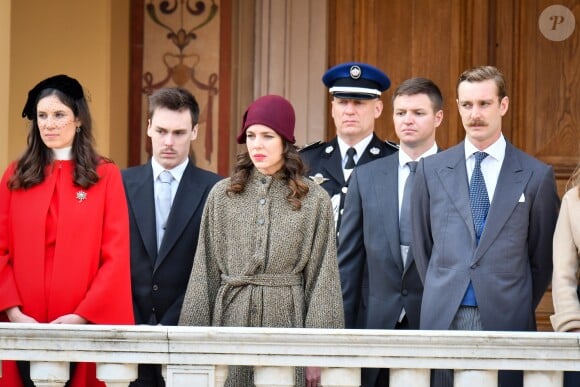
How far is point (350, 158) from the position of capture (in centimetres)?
659

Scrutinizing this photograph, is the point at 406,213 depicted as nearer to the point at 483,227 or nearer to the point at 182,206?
the point at 483,227

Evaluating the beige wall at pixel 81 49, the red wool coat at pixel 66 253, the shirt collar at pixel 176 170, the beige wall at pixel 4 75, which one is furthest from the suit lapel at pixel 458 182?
the beige wall at pixel 81 49

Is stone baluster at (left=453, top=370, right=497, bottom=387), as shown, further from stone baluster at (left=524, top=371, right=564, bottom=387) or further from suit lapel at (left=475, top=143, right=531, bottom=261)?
suit lapel at (left=475, top=143, right=531, bottom=261)

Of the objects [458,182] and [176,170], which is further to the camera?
[176,170]

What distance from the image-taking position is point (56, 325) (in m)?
5.10

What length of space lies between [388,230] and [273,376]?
50.4 inches

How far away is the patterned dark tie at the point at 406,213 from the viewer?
615 centimetres

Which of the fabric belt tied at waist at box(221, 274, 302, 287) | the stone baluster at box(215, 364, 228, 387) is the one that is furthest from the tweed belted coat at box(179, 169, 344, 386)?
the stone baluster at box(215, 364, 228, 387)

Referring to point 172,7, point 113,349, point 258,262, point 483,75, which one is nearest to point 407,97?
point 483,75

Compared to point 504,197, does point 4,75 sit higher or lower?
higher

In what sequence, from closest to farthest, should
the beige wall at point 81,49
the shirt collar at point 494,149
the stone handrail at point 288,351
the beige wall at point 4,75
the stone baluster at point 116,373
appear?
the stone handrail at point 288,351 < the stone baluster at point 116,373 < the shirt collar at point 494,149 < the beige wall at point 4,75 < the beige wall at point 81,49

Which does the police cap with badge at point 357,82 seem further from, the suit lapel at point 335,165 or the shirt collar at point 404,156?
the shirt collar at point 404,156

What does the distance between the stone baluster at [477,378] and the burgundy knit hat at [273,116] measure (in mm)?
1216

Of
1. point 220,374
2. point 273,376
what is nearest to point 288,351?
point 273,376
